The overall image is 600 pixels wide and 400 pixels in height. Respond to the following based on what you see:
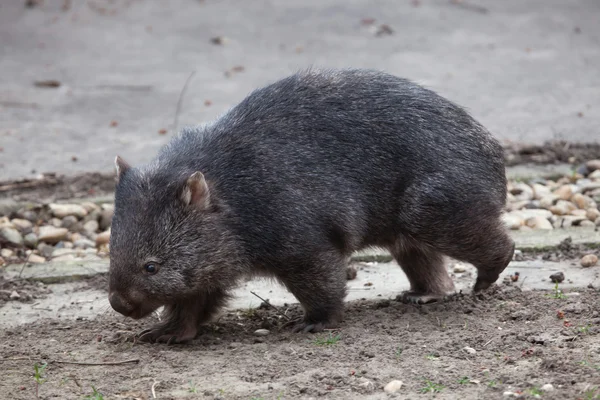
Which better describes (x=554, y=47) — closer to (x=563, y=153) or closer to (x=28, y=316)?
(x=563, y=153)

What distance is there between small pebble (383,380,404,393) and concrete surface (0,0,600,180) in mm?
5095

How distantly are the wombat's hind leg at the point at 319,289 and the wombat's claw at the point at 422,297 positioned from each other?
61 centimetres

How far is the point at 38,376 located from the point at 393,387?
1.86 metres

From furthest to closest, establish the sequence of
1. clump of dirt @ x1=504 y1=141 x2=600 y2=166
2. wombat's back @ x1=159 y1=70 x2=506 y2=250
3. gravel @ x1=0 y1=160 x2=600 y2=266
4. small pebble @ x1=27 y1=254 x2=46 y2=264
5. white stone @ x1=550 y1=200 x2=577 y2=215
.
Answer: clump of dirt @ x1=504 y1=141 x2=600 y2=166 < white stone @ x1=550 y1=200 x2=577 y2=215 < gravel @ x1=0 y1=160 x2=600 y2=266 < small pebble @ x1=27 y1=254 x2=46 y2=264 < wombat's back @ x1=159 y1=70 x2=506 y2=250

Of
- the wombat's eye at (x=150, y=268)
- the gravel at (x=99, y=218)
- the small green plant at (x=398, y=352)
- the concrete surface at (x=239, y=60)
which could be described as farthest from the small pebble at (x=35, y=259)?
the small green plant at (x=398, y=352)

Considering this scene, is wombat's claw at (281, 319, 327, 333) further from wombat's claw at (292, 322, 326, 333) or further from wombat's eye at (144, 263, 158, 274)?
→ wombat's eye at (144, 263, 158, 274)

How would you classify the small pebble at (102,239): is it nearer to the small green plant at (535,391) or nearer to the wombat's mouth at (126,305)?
the wombat's mouth at (126,305)

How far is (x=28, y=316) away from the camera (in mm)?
6633

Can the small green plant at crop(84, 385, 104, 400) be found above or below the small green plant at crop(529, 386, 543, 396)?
below

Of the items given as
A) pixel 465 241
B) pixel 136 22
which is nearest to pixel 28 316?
pixel 465 241

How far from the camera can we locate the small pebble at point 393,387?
492 centimetres

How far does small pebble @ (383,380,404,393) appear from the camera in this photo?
4.92 meters

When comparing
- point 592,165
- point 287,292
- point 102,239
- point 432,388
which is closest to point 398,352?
point 432,388

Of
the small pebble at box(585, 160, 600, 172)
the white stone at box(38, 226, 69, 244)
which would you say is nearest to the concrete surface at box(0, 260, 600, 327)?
the white stone at box(38, 226, 69, 244)
